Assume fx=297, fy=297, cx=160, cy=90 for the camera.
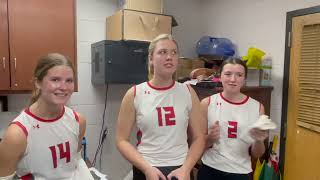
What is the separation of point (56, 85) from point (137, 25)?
1524 mm

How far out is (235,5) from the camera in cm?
327

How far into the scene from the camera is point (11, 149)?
125 cm

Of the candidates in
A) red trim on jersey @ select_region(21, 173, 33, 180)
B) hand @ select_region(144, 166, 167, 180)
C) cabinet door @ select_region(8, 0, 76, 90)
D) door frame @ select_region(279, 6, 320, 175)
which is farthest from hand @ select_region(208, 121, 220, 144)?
cabinet door @ select_region(8, 0, 76, 90)

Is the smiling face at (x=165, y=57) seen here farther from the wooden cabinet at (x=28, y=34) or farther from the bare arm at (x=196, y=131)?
the wooden cabinet at (x=28, y=34)

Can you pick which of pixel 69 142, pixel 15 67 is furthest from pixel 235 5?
pixel 69 142

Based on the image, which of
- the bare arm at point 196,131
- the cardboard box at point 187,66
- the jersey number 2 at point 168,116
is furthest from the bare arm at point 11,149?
the cardboard box at point 187,66

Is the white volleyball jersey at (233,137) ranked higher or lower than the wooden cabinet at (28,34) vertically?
lower

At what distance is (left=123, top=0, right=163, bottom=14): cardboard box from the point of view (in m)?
2.78

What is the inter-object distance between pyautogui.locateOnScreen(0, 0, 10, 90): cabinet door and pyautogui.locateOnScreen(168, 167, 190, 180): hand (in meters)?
1.66

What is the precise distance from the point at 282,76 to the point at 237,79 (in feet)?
3.54

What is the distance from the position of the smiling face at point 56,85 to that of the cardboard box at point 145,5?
1536mm

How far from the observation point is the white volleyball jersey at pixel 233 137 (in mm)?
1804

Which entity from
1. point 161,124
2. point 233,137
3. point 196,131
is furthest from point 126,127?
point 233,137

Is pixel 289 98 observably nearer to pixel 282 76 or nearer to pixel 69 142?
pixel 282 76
